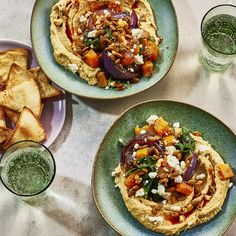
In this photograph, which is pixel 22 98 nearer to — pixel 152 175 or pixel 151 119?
pixel 151 119

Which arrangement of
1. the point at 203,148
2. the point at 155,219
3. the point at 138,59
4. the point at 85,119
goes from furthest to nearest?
1. the point at 85,119
2. the point at 138,59
3. the point at 203,148
4. the point at 155,219

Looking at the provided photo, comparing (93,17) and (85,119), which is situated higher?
(93,17)

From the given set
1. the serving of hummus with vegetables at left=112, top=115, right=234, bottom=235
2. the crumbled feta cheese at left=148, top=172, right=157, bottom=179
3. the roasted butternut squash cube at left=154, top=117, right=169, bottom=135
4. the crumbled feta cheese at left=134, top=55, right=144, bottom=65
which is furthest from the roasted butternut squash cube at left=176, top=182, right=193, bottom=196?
the crumbled feta cheese at left=134, top=55, right=144, bottom=65

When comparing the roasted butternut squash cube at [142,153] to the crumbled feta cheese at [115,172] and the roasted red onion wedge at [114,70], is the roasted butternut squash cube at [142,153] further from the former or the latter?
the roasted red onion wedge at [114,70]

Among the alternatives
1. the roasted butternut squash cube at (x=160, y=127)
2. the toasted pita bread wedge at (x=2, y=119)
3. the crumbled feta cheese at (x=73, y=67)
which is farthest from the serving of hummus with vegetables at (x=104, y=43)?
the toasted pita bread wedge at (x=2, y=119)

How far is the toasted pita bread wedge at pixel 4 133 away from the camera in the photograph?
109 inches

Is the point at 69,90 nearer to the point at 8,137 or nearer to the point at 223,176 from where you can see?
the point at 8,137

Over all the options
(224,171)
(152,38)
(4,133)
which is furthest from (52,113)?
(224,171)

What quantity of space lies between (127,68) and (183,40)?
384mm

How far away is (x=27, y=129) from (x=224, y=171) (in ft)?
2.79

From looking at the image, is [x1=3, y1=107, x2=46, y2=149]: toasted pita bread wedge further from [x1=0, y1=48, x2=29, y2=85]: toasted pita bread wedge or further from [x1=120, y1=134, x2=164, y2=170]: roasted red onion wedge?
[x1=120, y1=134, x2=164, y2=170]: roasted red onion wedge

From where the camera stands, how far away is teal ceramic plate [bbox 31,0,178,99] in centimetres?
280

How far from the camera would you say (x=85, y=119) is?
291 centimetres

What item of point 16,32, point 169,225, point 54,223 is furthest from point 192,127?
point 16,32
